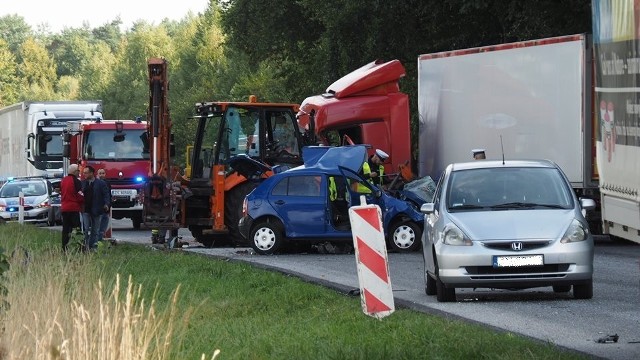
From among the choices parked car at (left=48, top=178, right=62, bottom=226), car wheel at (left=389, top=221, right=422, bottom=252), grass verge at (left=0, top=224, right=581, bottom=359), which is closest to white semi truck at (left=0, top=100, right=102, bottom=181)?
parked car at (left=48, top=178, right=62, bottom=226)

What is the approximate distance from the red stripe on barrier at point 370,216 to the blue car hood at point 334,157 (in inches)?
513

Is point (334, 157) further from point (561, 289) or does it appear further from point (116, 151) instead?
point (116, 151)

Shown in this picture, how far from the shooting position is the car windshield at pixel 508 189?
17812 millimetres

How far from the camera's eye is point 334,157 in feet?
91.6

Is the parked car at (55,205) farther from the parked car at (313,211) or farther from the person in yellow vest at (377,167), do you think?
the parked car at (313,211)

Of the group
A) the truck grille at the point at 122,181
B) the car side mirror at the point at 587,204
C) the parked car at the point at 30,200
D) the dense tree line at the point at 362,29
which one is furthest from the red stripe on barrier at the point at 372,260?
the parked car at the point at 30,200

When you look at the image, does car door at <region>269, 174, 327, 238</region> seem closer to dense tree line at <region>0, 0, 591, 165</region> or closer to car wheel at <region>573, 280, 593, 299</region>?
car wheel at <region>573, 280, 593, 299</region>

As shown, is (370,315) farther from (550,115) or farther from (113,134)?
(113,134)

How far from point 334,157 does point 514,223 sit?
10927 mm

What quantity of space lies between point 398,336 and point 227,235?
18241 millimetres

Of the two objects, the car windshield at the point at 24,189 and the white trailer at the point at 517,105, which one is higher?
the white trailer at the point at 517,105

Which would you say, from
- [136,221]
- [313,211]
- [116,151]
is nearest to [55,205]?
[136,221]

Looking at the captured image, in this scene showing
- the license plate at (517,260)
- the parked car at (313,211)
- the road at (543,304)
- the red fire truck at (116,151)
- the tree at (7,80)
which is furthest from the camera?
the tree at (7,80)

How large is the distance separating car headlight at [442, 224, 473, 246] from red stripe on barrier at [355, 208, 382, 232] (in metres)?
2.94
